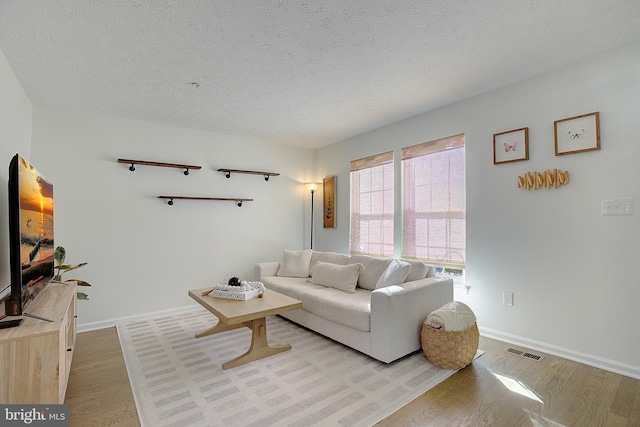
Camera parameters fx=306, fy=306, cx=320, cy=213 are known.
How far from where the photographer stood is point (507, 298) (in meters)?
2.89

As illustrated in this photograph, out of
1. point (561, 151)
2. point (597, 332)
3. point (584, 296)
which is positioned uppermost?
point (561, 151)

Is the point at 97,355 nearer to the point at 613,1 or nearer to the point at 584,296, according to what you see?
the point at 584,296

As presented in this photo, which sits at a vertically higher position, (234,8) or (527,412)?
(234,8)

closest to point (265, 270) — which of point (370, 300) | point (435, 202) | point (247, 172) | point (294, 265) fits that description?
point (294, 265)

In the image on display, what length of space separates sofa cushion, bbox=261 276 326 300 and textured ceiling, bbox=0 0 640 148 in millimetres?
2012

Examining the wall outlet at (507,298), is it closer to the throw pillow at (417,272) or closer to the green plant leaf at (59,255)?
the throw pillow at (417,272)

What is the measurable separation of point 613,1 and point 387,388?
278 centimetres

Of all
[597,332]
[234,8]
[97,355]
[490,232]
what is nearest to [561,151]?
[490,232]

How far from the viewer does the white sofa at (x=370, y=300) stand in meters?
2.45

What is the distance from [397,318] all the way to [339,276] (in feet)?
3.21

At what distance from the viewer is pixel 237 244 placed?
446 cm

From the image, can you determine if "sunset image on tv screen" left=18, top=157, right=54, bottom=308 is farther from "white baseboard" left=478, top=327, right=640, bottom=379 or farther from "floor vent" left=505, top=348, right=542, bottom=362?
"white baseboard" left=478, top=327, right=640, bottom=379

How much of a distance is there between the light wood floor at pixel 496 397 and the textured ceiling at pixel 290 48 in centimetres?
243

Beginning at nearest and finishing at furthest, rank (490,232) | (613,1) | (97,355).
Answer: (613,1) → (97,355) → (490,232)
